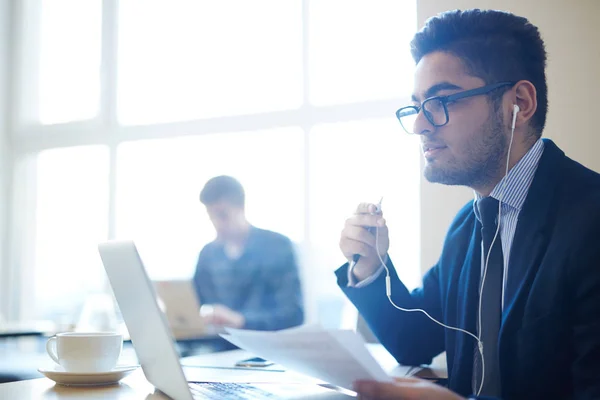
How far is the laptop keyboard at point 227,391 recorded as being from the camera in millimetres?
878

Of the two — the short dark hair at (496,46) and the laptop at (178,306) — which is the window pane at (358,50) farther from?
the short dark hair at (496,46)

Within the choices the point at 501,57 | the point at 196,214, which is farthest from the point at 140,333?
the point at 196,214

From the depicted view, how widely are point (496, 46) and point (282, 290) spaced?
175cm

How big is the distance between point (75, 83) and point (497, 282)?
13.6 ft

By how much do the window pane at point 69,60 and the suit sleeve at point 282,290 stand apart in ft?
7.83

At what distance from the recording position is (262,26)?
162 inches

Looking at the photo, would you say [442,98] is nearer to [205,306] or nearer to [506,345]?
[506,345]

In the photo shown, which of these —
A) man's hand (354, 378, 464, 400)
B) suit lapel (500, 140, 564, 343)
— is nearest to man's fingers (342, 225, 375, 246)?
suit lapel (500, 140, 564, 343)

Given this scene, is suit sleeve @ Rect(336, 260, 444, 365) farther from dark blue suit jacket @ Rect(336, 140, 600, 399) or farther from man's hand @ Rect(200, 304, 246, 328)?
man's hand @ Rect(200, 304, 246, 328)

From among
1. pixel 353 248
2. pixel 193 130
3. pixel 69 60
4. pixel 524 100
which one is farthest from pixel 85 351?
pixel 69 60

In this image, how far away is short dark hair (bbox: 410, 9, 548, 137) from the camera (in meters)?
1.40

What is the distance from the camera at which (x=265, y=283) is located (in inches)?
114

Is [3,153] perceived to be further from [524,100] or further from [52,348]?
[524,100]

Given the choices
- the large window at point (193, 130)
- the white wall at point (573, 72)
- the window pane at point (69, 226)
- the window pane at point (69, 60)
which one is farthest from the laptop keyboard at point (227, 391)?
the window pane at point (69, 60)
